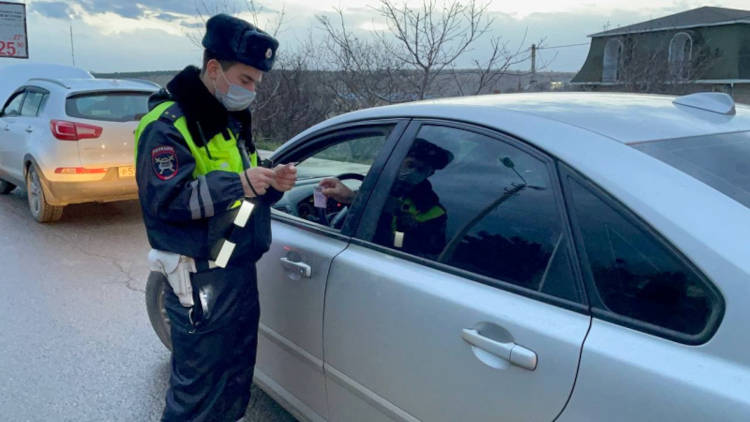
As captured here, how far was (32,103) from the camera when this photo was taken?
714 centimetres

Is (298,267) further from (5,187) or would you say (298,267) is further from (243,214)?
(5,187)

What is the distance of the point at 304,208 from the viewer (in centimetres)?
283

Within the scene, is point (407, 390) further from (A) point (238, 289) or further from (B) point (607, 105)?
(B) point (607, 105)

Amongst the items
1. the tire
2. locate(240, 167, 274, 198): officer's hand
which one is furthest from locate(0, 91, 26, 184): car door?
locate(240, 167, 274, 198): officer's hand

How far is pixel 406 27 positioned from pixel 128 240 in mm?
4734

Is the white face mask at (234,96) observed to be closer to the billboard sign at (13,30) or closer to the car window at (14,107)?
the car window at (14,107)

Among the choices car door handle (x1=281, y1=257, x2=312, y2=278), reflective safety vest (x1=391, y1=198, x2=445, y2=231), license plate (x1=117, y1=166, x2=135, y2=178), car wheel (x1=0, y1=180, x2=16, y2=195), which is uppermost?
reflective safety vest (x1=391, y1=198, x2=445, y2=231)

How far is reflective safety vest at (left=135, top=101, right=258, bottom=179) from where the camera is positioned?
2037 millimetres

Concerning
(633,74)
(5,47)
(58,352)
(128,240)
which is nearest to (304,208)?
(58,352)

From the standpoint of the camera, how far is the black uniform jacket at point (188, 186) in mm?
1967

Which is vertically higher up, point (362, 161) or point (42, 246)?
point (362, 161)

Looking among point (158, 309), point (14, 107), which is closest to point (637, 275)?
point (158, 309)

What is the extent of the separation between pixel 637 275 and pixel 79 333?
377 centimetres

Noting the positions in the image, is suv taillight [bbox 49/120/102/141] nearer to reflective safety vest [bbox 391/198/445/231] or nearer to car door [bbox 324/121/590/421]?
car door [bbox 324/121/590/421]
